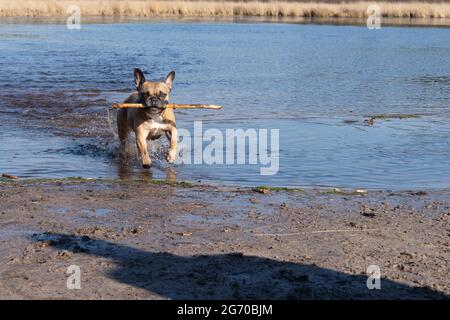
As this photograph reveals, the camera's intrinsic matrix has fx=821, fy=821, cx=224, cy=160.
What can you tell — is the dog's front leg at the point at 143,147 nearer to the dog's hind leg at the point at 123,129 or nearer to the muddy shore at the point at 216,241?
the dog's hind leg at the point at 123,129

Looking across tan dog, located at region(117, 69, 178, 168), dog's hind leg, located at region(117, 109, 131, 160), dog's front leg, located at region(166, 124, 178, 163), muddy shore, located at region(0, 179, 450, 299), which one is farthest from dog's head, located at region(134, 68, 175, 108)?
muddy shore, located at region(0, 179, 450, 299)

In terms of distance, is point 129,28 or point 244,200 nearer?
point 244,200

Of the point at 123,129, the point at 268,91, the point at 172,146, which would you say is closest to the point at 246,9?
the point at 268,91

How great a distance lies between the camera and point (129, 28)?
3756cm

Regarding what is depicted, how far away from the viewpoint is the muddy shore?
17.3ft

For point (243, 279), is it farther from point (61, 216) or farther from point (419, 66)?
point (419, 66)

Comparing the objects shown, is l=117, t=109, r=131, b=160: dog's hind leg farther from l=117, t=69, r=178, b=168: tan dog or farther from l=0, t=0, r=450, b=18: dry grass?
l=0, t=0, r=450, b=18: dry grass

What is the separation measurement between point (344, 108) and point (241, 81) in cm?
446

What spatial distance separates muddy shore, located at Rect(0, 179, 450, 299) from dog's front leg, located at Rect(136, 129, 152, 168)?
1270 mm

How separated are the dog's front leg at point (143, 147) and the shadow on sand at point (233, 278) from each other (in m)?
3.88

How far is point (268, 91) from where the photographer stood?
1777cm

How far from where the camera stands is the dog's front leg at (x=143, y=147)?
9.94 m

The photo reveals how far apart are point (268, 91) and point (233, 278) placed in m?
12.6
